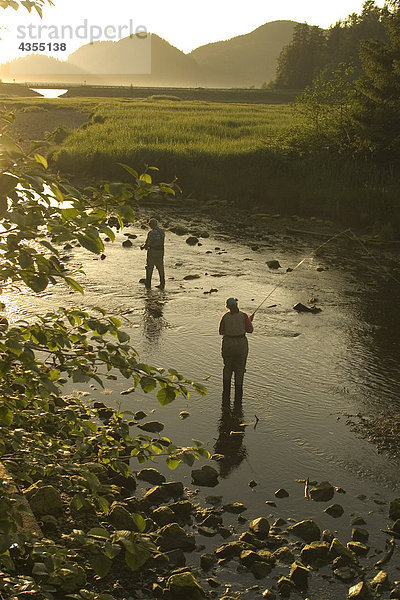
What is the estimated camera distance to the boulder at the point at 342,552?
866cm

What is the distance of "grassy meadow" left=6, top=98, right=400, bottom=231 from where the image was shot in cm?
3362

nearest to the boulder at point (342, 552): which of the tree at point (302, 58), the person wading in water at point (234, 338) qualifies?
the person wading in water at point (234, 338)

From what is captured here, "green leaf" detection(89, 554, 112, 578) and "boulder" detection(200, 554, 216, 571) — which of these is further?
"boulder" detection(200, 554, 216, 571)

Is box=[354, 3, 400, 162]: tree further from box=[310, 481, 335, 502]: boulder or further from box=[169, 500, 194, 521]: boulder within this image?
box=[169, 500, 194, 521]: boulder

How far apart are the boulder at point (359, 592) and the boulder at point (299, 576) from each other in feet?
1.65

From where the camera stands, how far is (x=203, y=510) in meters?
9.70

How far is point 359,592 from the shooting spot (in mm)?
7984

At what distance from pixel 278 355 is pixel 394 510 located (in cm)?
668

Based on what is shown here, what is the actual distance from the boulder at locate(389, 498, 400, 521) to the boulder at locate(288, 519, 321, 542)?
118 cm

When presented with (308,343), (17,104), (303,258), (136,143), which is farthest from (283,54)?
(308,343)

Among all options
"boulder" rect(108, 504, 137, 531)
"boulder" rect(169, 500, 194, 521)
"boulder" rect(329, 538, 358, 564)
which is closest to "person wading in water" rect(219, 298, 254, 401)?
"boulder" rect(169, 500, 194, 521)

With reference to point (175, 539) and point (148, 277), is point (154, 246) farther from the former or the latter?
point (175, 539)

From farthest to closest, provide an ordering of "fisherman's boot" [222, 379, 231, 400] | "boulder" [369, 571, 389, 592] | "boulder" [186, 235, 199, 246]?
"boulder" [186, 235, 199, 246] → "fisherman's boot" [222, 379, 231, 400] → "boulder" [369, 571, 389, 592]

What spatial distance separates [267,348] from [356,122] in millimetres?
22402
